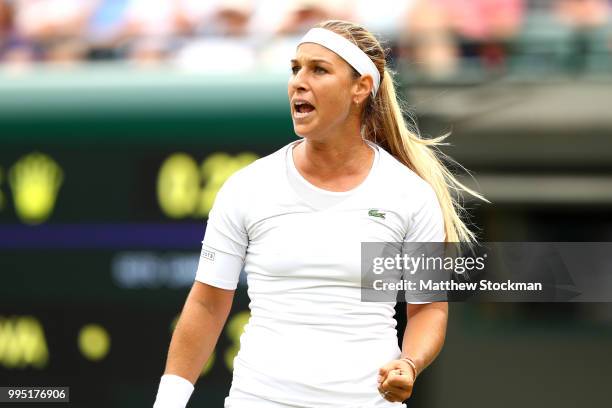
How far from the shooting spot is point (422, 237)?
130 inches

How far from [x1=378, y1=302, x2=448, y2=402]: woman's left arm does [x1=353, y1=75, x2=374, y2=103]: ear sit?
21.0 inches

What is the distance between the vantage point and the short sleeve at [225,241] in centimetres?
325

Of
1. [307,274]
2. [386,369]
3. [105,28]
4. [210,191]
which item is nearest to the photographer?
[386,369]

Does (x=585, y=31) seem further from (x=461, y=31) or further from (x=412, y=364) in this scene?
(x=412, y=364)

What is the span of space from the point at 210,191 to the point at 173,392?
3206mm

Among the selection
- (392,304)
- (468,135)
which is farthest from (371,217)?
(468,135)

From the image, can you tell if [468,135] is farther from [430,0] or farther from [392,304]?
[392,304]

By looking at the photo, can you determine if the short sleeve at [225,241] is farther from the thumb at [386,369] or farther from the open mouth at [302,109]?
the thumb at [386,369]

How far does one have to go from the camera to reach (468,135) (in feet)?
20.8

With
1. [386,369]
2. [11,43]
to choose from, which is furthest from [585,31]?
[386,369]

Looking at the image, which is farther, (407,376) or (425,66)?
(425,66)

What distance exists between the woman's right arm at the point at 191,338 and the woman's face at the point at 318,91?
0.47 m

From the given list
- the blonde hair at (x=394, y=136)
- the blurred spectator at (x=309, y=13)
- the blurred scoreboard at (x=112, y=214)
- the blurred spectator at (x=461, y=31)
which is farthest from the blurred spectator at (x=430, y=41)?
the blonde hair at (x=394, y=136)

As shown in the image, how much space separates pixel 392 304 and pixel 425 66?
331 cm
